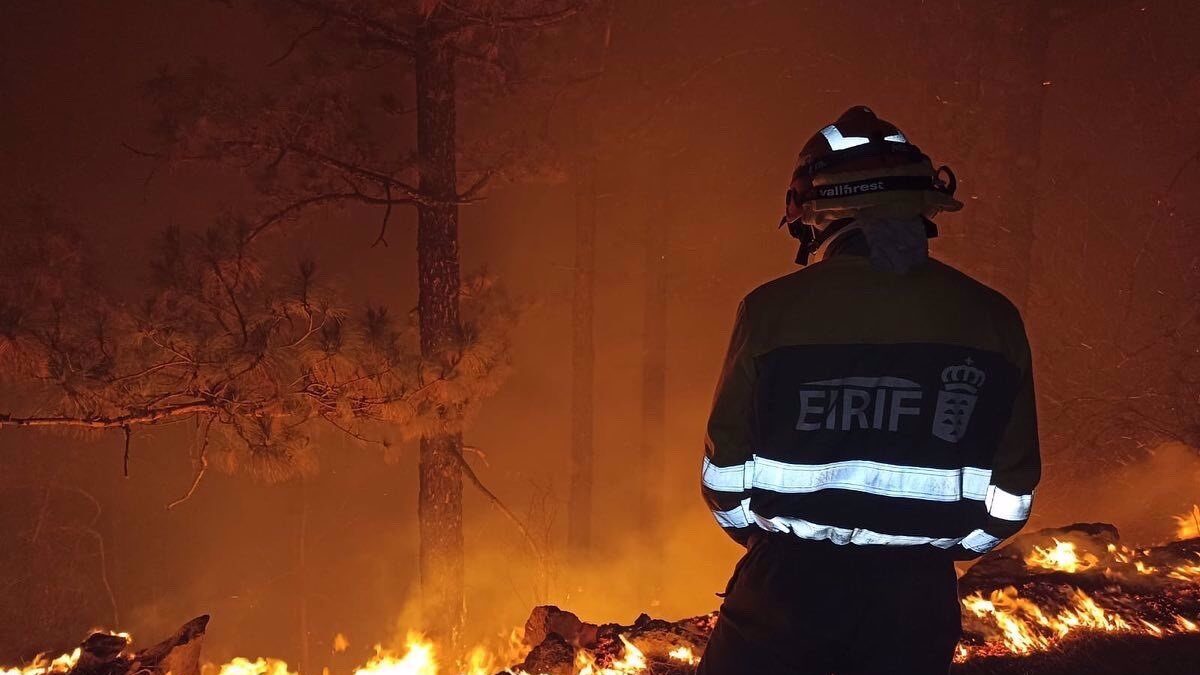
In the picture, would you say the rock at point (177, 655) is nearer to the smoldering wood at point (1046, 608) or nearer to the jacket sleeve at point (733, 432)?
the smoldering wood at point (1046, 608)

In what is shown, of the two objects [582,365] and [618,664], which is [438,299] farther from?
[582,365]

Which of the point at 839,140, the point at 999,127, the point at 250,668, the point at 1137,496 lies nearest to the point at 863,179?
the point at 839,140

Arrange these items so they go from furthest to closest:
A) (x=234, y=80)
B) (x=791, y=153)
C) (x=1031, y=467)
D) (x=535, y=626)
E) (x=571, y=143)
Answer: (x=791, y=153) < (x=571, y=143) < (x=234, y=80) < (x=535, y=626) < (x=1031, y=467)

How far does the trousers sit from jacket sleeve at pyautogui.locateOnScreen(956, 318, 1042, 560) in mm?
226

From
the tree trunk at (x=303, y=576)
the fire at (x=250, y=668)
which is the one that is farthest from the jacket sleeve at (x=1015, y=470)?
the tree trunk at (x=303, y=576)

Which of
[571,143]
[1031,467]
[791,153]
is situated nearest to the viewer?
[1031,467]

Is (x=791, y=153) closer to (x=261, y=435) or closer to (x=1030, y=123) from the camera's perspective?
(x=1030, y=123)

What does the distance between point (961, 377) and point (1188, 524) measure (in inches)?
340

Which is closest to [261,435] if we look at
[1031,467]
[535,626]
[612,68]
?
[535,626]

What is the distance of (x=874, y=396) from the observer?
6.84ft

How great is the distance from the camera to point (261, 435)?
17.3 ft

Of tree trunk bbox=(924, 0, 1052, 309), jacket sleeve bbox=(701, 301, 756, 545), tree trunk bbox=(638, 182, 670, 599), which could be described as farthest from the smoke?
jacket sleeve bbox=(701, 301, 756, 545)

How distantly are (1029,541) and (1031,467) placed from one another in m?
3.61

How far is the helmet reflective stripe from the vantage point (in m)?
2.28
